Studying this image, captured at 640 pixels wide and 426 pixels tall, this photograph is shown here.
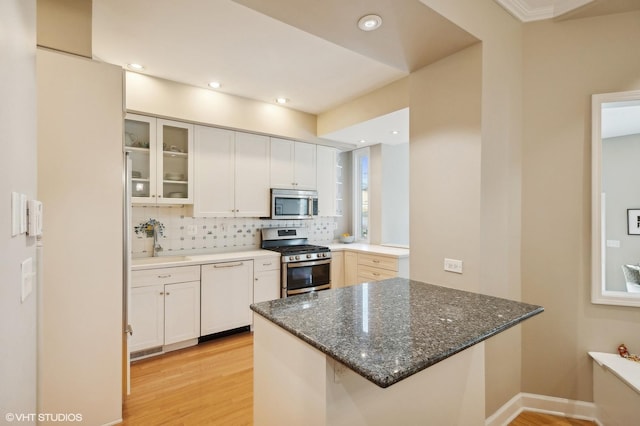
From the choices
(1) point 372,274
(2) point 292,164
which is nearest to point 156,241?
(2) point 292,164

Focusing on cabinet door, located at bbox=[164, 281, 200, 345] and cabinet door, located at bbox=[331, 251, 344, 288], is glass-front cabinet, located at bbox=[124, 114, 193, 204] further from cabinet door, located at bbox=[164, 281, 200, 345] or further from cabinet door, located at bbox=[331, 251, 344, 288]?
cabinet door, located at bbox=[331, 251, 344, 288]

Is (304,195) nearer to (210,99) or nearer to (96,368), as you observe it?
(210,99)

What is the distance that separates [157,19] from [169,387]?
2.78m

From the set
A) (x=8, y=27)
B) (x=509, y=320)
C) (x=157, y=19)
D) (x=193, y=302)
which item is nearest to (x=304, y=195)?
(x=193, y=302)

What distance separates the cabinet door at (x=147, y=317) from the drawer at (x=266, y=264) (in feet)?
3.23

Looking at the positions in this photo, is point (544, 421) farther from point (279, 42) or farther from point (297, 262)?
point (279, 42)

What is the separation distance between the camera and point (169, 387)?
2.36 metres

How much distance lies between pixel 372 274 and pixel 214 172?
91.0 inches

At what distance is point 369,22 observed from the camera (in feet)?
5.55

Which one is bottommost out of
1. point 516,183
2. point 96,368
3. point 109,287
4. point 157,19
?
point 96,368

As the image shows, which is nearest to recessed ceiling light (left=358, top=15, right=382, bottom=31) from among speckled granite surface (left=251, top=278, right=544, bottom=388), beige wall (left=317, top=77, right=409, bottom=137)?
beige wall (left=317, top=77, right=409, bottom=137)

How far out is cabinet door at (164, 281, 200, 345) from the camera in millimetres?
2877

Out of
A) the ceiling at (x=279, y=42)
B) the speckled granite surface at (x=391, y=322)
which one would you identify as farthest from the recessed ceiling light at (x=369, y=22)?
the speckled granite surface at (x=391, y=322)

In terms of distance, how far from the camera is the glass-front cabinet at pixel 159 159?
303 cm
